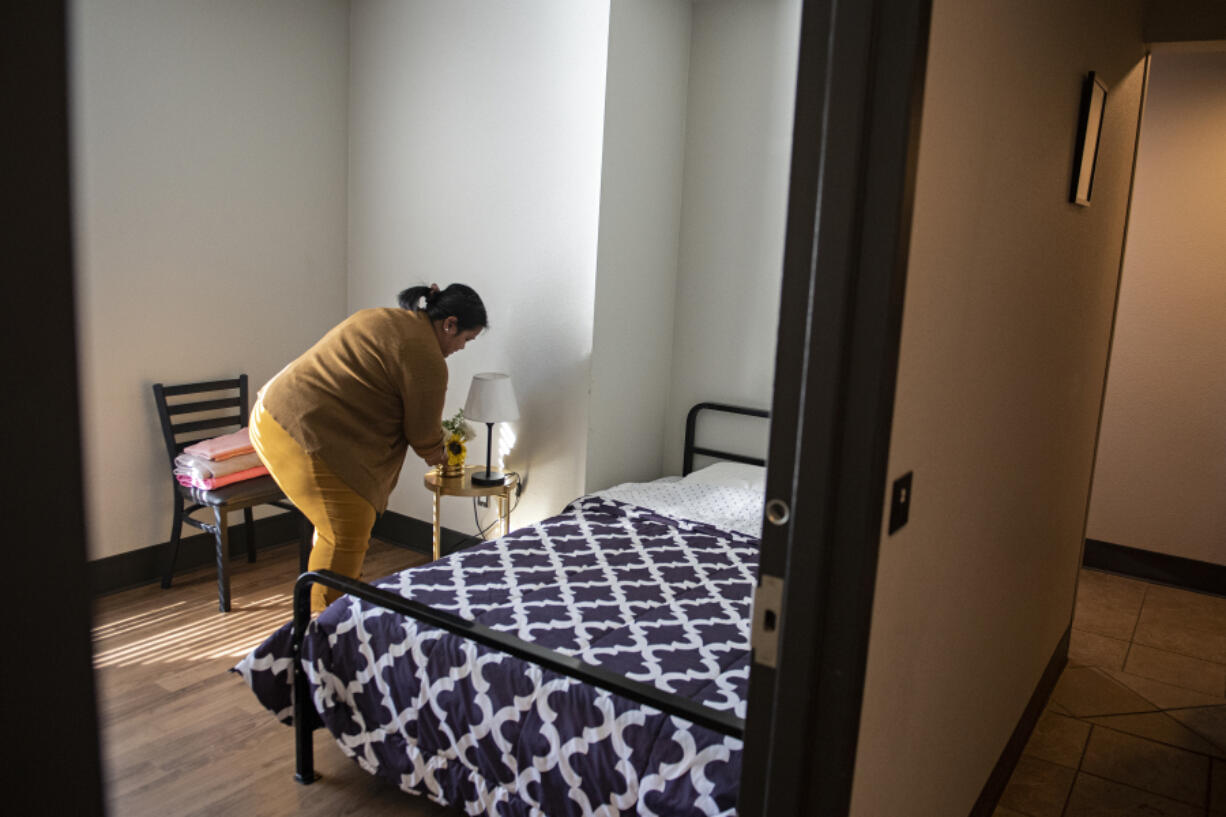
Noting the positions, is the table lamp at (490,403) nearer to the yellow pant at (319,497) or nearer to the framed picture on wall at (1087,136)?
the yellow pant at (319,497)

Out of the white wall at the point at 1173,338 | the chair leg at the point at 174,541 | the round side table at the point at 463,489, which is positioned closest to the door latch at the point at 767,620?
the round side table at the point at 463,489

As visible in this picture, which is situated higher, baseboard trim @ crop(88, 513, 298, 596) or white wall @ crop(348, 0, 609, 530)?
white wall @ crop(348, 0, 609, 530)

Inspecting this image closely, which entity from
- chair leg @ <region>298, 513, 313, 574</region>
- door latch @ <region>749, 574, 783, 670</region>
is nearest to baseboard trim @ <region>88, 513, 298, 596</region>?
chair leg @ <region>298, 513, 313, 574</region>

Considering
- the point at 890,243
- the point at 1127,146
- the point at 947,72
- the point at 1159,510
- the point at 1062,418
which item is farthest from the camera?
the point at 1159,510

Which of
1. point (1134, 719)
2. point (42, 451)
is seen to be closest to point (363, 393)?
point (42, 451)

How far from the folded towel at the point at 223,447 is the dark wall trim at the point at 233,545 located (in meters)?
0.47

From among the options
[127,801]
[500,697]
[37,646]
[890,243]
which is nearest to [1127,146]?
[890,243]

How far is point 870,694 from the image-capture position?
127 cm

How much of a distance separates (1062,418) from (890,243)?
64.8 inches

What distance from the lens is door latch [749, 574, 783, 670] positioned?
1.20 metres

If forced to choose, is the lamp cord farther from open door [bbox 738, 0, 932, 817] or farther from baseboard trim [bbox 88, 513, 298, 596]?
open door [bbox 738, 0, 932, 817]

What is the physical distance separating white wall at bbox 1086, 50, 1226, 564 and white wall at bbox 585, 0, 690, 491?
6.32 feet

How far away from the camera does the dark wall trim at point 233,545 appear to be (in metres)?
3.53

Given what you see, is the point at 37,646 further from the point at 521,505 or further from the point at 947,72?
the point at 521,505
